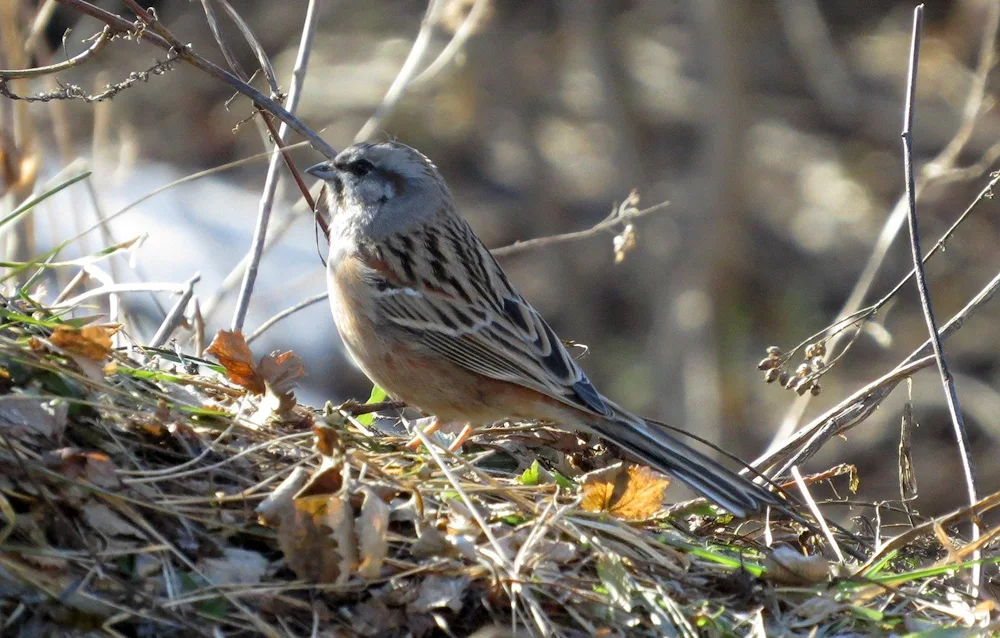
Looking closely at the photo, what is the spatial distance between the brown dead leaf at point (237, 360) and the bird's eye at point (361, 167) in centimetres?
147

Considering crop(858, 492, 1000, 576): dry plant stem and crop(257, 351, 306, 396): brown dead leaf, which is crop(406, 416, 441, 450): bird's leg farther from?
crop(858, 492, 1000, 576): dry plant stem

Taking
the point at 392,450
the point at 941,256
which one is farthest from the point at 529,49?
the point at 392,450

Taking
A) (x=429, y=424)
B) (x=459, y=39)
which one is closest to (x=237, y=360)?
(x=429, y=424)

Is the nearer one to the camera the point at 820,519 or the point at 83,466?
the point at 83,466

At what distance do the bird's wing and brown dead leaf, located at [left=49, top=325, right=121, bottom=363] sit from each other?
1555 millimetres

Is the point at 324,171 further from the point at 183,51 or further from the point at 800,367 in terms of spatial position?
the point at 800,367

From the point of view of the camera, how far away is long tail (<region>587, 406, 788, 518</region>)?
131 inches

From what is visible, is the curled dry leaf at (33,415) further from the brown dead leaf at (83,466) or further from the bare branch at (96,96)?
the bare branch at (96,96)

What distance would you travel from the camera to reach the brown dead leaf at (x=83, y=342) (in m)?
2.96

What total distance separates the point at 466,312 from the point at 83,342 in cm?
178

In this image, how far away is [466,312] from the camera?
4512mm

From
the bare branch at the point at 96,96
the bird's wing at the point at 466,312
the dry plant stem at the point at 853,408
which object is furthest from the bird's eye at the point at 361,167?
the dry plant stem at the point at 853,408

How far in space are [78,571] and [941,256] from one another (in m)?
9.11

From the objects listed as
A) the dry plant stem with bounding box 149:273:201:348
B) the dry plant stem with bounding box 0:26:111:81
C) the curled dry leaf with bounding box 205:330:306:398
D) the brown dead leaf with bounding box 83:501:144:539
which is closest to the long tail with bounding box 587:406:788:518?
the curled dry leaf with bounding box 205:330:306:398
